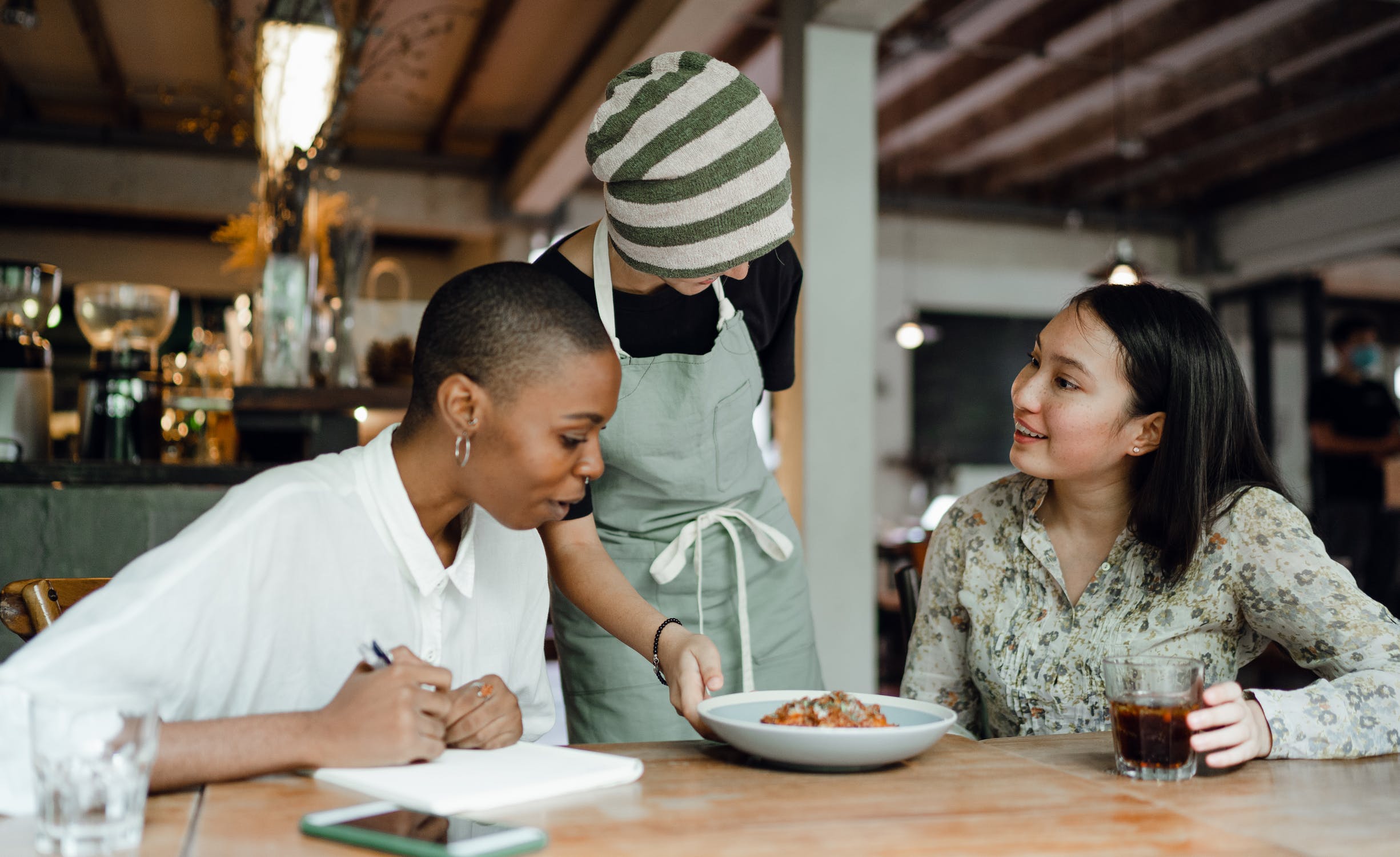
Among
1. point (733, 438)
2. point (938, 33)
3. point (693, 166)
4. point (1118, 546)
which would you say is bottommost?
point (1118, 546)

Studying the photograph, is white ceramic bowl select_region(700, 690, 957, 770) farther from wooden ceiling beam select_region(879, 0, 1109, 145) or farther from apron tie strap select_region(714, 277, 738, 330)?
wooden ceiling beam select_region(879, 0, 1109, 145)

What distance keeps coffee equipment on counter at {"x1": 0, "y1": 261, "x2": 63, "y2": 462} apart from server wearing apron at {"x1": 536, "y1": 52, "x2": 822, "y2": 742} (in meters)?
1.57

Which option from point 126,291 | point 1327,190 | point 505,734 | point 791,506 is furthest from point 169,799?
point 1327,190

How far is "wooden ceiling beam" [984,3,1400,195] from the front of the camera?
6.21 m

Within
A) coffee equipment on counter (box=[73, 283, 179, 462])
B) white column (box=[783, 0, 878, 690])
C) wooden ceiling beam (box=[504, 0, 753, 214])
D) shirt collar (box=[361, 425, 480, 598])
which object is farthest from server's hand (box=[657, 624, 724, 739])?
wooden ceiling beam (box=[504, 0, 753, 214])

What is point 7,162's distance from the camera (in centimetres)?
740

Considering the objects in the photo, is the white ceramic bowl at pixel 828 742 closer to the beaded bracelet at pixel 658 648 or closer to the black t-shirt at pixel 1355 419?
the beaded bracelet at pixel 658 648

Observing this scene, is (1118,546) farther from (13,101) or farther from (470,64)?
(13,101)

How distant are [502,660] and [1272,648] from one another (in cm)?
248

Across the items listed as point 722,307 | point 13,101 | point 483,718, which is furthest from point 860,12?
point 13,101

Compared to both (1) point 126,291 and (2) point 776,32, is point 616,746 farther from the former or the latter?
(2) point 776,32

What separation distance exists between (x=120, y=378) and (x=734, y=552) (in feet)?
5.63

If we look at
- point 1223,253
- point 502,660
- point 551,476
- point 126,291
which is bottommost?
point 502,660

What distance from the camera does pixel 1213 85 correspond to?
7129 mm
